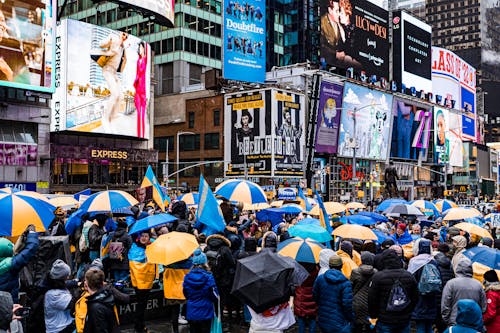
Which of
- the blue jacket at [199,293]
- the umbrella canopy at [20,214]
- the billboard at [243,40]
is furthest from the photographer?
the billboard at [243,40]

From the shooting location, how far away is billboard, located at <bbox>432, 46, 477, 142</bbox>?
11038cm

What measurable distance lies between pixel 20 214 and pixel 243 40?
50105 mm

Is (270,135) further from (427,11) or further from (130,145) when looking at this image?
(427,11)

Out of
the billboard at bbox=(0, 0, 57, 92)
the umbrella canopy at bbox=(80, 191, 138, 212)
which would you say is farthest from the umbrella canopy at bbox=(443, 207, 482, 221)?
the billboard at bbox=(0, 0, 57, 92)

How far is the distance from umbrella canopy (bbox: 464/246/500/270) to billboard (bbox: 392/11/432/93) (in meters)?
88.9

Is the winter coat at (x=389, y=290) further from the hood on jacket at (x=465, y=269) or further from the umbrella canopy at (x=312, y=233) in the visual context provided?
the umbrella canopy at (x=312, y=233)

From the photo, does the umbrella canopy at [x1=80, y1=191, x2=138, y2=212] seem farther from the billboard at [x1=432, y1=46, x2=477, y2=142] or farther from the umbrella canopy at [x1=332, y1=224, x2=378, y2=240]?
the billboard at [x1=432, y1=46, x2=477, y2=142]

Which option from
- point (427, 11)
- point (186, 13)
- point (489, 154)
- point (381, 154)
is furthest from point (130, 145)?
point (427, 11)

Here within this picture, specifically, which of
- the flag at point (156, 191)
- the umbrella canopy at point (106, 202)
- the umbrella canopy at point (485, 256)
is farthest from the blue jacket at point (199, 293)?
the flag at point (156, 191)

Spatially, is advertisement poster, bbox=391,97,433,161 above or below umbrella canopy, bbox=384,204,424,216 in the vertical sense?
above

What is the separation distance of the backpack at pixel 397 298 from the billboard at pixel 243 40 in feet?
162

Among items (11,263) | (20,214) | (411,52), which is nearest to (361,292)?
(11,263)

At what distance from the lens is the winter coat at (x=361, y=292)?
952 centimetres

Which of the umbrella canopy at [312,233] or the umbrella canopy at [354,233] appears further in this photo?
the umbrella canopy at [354,233]
